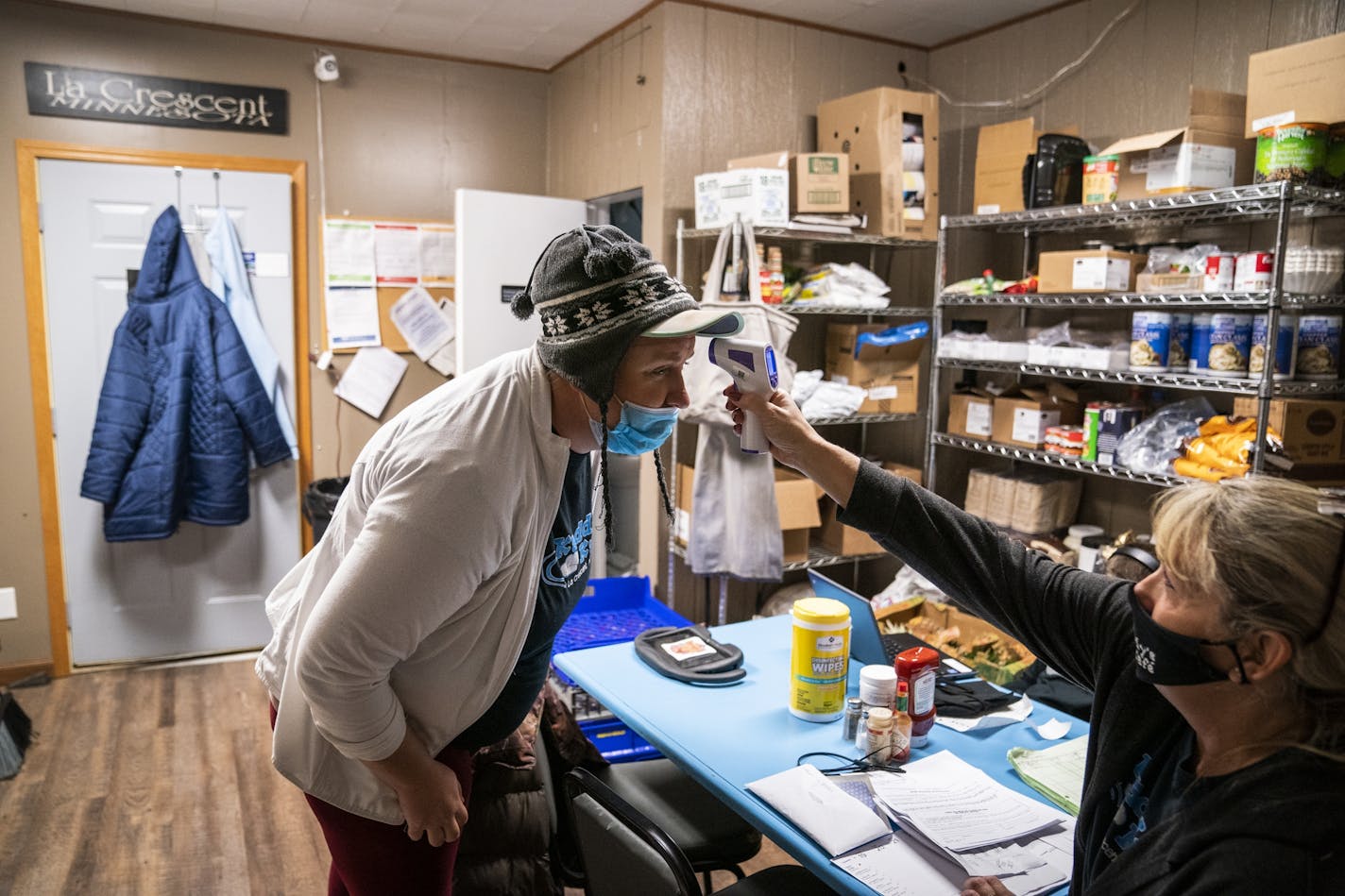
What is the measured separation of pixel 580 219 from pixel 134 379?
191 cm

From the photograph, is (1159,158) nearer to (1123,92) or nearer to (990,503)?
(1123,92)

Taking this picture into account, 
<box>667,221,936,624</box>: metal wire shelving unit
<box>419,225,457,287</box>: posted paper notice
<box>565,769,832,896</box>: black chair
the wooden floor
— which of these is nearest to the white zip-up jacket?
<box>565,769,832,896</box>: black chair

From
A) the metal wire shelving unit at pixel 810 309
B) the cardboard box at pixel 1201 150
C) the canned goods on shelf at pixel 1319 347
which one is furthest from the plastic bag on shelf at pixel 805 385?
the canned goods on shelf at pixel 1319 347

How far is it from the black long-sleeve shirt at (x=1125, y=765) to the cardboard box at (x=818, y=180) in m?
2.03

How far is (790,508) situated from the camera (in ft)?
11.4

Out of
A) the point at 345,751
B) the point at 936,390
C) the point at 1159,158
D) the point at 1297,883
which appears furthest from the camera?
the point at 936,390

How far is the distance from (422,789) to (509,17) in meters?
3.19

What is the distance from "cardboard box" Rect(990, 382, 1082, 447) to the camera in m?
3.18

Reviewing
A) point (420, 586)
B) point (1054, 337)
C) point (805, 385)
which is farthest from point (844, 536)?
point (420, 586)

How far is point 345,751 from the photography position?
126cm

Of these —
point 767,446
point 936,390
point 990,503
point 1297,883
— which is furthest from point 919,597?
point 1297,883

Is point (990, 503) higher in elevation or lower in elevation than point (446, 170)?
lower

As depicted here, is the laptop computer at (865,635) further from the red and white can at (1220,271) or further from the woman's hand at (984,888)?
the red and white can at (1220,271)

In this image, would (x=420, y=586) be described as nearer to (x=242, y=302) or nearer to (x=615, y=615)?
(x=615, y=615)
